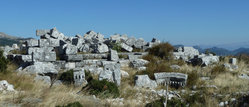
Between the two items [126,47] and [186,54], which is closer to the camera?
[126,47]

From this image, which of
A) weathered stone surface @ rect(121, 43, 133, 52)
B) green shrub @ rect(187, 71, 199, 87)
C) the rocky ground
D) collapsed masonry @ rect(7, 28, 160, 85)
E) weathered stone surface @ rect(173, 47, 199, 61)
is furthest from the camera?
weathered stone surface @ rect(121, 43, 133, 52)

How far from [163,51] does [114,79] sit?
25.7ft

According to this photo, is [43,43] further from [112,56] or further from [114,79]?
[114,79]

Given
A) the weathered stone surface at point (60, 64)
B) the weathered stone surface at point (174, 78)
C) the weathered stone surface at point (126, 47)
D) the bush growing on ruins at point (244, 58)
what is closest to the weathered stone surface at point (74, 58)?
the weathered stone surface at point (60, 64)

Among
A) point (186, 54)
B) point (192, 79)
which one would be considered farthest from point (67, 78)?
point (186, 54)

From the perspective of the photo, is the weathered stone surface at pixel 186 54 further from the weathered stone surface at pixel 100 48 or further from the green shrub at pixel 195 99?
the green shrub at pixel 195 99

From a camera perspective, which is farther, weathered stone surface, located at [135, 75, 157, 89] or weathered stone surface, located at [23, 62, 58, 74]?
weathered stone surface, located at [23, 62, 58, 74]

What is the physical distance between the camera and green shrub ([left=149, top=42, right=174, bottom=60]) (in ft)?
57.2

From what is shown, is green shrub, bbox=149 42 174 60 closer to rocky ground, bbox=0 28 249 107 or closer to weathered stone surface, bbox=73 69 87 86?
rocky ground, bbox=0 28 249 107

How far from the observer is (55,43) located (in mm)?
17438

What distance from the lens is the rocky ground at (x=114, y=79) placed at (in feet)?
22.7

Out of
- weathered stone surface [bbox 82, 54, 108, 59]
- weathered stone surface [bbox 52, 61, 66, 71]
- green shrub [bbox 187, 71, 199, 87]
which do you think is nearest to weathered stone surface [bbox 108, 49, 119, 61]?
weathered stone surface [bbox 82, 54, 108, 59]

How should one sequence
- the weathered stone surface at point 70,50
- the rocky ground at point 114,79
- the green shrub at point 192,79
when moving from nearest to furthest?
the rocky ground at point 114,79 → the green shrub at point 192,79 → the weathered stone surface at point 70,50

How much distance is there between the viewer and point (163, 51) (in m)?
17.4
